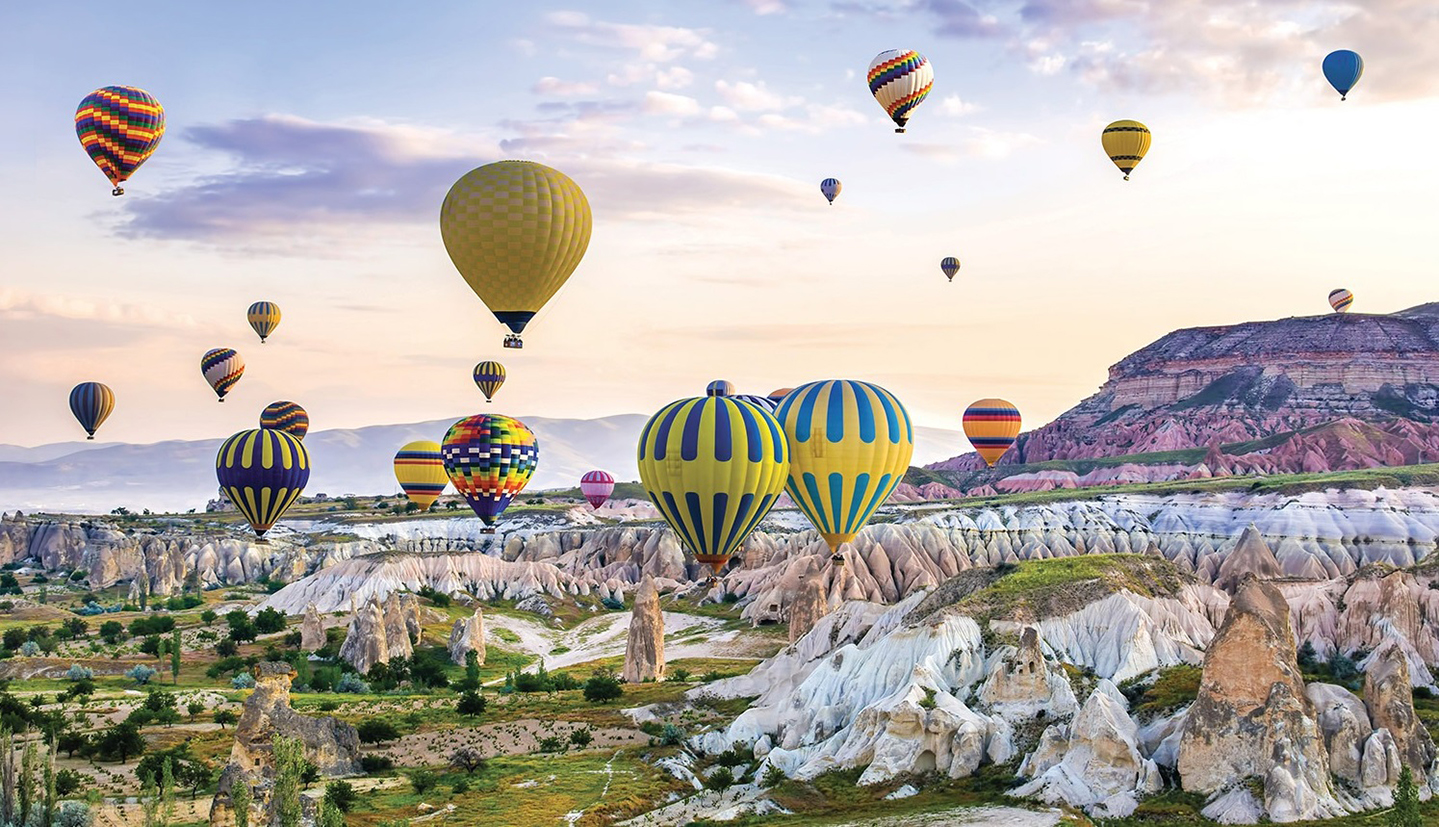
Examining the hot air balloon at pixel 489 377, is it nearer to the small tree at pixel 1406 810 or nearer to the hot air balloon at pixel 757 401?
the hot air balloon at pixel 757 401

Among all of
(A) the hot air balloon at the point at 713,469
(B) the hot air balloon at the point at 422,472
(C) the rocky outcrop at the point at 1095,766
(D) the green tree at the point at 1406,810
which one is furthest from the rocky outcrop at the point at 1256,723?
(B) the hot air balloon at the point at 422,472

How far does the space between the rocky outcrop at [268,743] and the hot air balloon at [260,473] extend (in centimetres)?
3659

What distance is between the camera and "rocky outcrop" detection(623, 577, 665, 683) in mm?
85688

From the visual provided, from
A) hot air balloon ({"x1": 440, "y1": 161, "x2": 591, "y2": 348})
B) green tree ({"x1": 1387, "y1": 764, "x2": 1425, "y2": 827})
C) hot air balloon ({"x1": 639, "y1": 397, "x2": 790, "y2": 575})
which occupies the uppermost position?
hot air balloon ({"x1": 440, "y1": 161, "x2": 591, "y2": 348})

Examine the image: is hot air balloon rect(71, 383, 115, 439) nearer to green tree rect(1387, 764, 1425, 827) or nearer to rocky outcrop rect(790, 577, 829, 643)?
rocky outcrop rect(790, 577, 829, 643)

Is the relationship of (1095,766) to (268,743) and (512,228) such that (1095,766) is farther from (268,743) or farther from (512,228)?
(512,228)

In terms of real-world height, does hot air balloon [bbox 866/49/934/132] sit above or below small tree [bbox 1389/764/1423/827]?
above

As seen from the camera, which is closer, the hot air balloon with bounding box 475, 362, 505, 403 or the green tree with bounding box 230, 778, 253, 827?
the green tree with bounding box 230, 778, 253, 827

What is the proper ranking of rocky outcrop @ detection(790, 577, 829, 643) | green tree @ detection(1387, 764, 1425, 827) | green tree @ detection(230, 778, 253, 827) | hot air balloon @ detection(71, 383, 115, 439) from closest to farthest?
green tree @ detection(1387, 764, 1425, 827) → green tree @ detection(230, 778, 253, 827) → rocky outcrop @ detection(790, 577, 829, 643) → hot air balloon @ detection(71, 383, 115, 439)

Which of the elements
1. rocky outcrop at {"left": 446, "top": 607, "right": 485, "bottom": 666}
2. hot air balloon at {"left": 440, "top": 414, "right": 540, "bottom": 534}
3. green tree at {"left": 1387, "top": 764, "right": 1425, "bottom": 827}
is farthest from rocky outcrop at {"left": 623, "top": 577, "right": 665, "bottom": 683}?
green tree at {"left": 1387, "top": 764, "right": 1425, "bottom": 827}

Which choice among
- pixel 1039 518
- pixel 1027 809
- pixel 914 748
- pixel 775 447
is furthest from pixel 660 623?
pixel 1039 518

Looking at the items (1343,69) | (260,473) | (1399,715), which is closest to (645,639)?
(260,473)

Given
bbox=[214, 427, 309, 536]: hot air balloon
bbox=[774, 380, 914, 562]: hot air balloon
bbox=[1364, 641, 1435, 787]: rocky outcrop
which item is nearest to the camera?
bbox=[1364, 641, 1435, 787]: rocky outcrop

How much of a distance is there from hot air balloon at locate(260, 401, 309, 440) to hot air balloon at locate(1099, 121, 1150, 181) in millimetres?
106204
